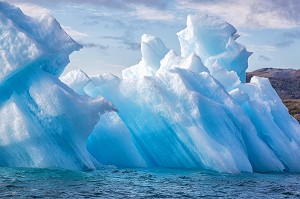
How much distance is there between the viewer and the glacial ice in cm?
1892

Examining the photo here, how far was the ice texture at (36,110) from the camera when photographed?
18.5m

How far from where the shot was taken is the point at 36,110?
62.6ft

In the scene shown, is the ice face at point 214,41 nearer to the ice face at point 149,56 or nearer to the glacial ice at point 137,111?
the glacial ice at point 137,111

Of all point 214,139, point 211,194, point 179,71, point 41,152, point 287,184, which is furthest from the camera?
point 179,71

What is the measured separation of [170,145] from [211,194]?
7.78 metres

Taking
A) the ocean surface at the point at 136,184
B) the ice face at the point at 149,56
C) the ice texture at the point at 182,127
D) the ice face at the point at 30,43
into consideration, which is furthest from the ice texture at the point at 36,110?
the ice face at the point at 149,56

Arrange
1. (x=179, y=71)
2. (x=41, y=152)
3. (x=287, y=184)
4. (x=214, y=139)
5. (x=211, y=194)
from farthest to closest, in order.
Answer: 1. (x=179, y=71)
2. (x=214, y=139)
3. (x=287, y=184)
4. (x=41, y=152)
5. (x=211, y=194)

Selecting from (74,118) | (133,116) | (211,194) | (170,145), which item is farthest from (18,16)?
(211,194)

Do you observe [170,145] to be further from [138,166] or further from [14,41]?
[14,41]

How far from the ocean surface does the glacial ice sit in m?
1.25

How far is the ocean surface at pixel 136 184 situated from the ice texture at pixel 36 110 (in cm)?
75

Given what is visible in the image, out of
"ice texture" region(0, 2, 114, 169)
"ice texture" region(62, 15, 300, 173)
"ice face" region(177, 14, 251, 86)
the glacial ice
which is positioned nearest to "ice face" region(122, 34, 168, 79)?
the glacial ice

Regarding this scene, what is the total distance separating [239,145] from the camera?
23.8 m

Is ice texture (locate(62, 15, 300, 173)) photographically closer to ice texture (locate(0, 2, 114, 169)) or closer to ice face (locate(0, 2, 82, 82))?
ice face (locate(0, 2, 82, 82))
